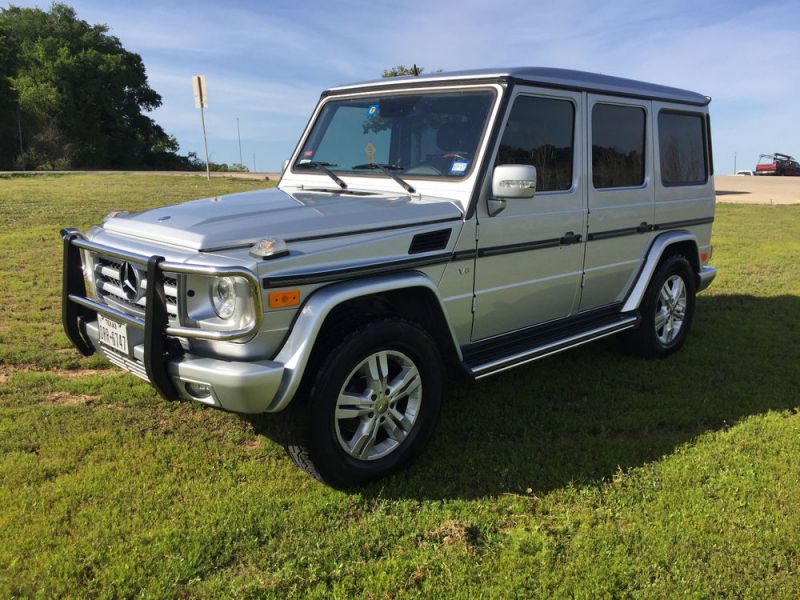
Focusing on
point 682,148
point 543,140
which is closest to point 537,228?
point 543,140

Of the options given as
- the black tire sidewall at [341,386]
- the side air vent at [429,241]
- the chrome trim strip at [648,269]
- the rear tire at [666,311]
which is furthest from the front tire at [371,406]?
the rear tire at [666,311]

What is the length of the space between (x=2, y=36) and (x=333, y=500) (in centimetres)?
4852

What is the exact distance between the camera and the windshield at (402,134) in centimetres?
389

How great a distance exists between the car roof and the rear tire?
4.59 ft

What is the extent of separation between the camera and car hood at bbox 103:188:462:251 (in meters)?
3.14

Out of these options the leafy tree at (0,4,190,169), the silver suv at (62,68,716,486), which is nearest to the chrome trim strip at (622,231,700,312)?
the silver suv at (62,68,716,486)

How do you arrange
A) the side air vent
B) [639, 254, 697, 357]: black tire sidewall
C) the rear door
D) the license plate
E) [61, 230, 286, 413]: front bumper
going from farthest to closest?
[639, 254, 697, 357]: black tire sidewall
the rear door
the side air vent
the license plate
[61, 230, 286, 413]: front bumper

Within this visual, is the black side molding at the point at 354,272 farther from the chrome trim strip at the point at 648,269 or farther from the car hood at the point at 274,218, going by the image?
the chrome trim strip at the point at 648,269

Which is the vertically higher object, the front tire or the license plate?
the license plate

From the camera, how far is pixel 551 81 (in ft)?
13.6

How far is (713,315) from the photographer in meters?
6.93

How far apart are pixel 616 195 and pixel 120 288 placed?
3438 millimetres

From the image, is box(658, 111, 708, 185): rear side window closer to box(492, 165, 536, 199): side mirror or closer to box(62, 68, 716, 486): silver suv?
box(62, 68, 716, 486): silver suv

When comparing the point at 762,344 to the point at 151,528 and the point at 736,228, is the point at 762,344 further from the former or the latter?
the point at 736,228
